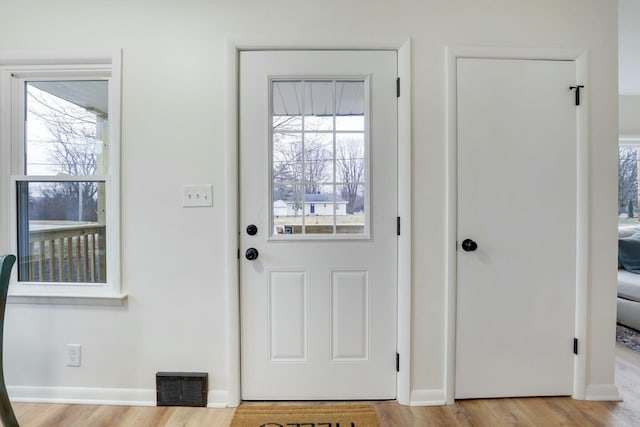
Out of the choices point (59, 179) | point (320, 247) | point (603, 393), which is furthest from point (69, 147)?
point (603, 393)

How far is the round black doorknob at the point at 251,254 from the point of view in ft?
5.47

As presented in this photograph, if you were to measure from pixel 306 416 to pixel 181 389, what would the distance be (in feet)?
2.32

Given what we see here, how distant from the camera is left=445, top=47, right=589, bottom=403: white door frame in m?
1.67

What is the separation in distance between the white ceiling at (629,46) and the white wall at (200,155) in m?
0.50

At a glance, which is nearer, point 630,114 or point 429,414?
point 429,414

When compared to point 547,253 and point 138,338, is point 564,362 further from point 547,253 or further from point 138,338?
point 138,338

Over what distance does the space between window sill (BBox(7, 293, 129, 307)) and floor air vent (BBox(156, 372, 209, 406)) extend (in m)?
0.48

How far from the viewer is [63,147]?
5.76 ft

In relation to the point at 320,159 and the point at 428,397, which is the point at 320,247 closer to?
the point at 320,159

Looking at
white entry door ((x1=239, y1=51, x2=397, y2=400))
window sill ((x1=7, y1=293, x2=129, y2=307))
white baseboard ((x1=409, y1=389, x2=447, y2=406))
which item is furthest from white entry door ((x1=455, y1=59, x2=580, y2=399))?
window sill ((x1=7, y1=293, x2=129, y2=307))

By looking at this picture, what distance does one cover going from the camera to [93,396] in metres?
1.70

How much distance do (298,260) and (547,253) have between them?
140 cm

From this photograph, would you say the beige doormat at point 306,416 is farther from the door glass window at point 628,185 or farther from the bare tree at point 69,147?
the door glass window at point 628,185

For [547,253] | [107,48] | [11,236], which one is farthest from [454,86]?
[11,236]
